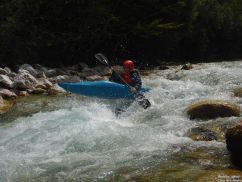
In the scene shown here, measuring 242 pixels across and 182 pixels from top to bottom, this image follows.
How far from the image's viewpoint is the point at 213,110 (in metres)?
8.28

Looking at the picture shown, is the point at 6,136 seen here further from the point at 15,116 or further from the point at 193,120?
the point at 193,120

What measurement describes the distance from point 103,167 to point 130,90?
399cm

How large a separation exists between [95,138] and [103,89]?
115 inches

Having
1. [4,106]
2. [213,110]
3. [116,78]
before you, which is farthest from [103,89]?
[213,110]

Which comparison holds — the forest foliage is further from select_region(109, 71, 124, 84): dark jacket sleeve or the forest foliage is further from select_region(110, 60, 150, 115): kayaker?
select_region(110, 60, 150, 115): kayaker

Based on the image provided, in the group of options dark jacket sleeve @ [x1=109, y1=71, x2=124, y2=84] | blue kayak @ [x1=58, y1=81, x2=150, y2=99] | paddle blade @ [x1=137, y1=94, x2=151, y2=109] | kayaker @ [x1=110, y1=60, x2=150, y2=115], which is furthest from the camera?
dark jacket sleeve @ [x1=109, y1=71, x2=124, y2=84]

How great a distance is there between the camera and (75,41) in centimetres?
1936

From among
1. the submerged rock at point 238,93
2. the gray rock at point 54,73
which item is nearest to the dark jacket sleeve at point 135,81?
the submerged rock at point 238,93

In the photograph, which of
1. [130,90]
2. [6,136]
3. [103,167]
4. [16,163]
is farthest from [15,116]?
[103,167]

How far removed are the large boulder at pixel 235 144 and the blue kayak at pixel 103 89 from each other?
427cm

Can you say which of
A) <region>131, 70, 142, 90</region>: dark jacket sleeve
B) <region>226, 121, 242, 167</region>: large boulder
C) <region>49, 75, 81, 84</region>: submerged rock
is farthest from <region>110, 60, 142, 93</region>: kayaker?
<region>49, 75, 81, 84</region>: submerged rock

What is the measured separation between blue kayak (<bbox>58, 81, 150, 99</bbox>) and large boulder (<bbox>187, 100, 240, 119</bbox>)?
6.40 ft

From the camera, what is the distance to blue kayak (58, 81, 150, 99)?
10.0m

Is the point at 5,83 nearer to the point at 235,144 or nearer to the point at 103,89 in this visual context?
the point at 103,89
